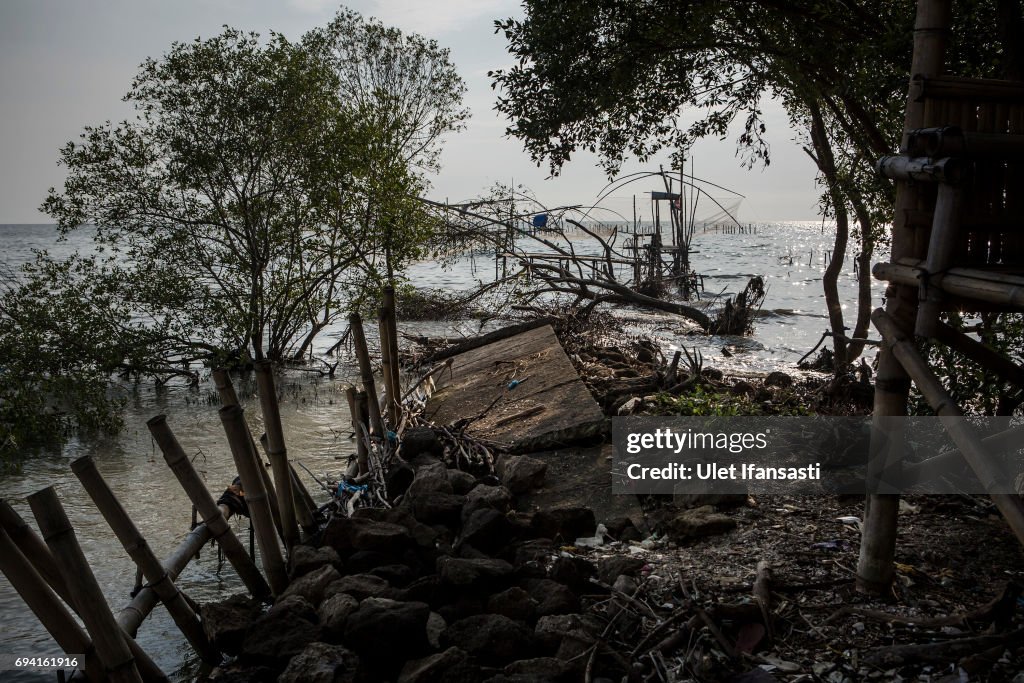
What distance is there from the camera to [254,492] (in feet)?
16.1

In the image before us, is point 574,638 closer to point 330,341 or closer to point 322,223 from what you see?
point 322,223

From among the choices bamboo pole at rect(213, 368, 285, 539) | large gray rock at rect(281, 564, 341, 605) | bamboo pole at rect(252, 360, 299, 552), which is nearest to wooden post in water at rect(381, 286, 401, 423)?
bamboo pole at rect(213, 368, 285, 539)

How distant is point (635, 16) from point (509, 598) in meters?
5.23

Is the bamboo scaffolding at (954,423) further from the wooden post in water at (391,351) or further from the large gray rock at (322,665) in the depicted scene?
the wooden post in water at (391,351)

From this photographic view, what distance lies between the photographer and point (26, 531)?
376 cm

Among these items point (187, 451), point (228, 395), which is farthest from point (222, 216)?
point (228, 395)

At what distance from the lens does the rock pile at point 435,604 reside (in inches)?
155

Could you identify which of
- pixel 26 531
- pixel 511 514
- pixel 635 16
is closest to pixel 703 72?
pixel 635 16

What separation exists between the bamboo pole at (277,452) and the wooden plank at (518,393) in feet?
7.52

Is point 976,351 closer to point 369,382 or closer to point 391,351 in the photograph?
point 369,382

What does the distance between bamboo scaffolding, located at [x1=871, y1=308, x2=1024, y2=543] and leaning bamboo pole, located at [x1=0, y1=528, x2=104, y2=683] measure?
379 cm

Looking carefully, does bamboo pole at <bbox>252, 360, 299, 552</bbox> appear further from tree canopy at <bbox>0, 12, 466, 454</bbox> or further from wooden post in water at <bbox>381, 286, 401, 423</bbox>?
tree canopy at <bbox>0, 12, 466, 454</bbox>

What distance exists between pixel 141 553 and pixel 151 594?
0.34m

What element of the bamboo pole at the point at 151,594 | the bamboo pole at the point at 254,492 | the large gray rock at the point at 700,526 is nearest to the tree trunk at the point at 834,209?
the large gray rock at the point at 700,526
